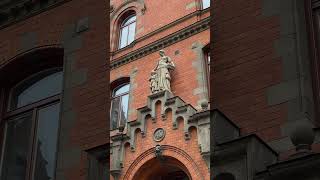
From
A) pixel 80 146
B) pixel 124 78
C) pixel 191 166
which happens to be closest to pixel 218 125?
pixel 80 146

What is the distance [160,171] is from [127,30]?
702 cm

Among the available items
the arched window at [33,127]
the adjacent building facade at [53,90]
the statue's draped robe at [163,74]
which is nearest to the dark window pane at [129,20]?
the statue's draped robe at [163,74]

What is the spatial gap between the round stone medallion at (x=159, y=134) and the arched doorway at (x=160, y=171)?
2.29 ft

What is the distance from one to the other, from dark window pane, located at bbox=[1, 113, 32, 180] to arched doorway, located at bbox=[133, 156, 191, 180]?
36.3ft

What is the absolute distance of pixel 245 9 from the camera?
7.62 metres

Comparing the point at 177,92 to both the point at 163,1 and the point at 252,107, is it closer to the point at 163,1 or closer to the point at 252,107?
the point at 163,1

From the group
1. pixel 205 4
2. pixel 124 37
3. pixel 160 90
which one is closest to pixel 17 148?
pixel 160 90

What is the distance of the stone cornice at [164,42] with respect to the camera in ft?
75.9

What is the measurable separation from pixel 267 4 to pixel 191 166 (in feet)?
42.4

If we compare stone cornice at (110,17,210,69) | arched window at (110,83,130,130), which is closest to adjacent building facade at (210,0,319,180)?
stone cornice at (110,17,210,69)

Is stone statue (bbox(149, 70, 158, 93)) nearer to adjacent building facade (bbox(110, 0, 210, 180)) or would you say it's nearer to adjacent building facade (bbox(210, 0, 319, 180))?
adjacent building facade (bbox(110, 0, 210, 180))

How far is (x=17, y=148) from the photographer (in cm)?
972

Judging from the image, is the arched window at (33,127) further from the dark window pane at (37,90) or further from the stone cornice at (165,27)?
the stone cornice at (165,27)

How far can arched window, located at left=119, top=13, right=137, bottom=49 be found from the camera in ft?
83.9
